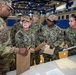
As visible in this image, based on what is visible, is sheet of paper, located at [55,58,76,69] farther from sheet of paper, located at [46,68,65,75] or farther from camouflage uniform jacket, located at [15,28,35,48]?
camouflage uniform jacket, located at [15,28,35,48]

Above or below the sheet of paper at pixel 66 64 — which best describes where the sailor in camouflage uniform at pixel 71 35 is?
above

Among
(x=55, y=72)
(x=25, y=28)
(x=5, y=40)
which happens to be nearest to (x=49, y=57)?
(x=25, y=28)

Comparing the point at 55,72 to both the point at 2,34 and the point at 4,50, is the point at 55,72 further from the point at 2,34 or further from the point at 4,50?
the point at 2,34

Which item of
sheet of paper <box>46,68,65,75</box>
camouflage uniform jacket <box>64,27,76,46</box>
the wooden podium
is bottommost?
sheet of paper <box>46,68,65,75</box>

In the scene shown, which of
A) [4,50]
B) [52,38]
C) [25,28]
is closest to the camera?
[4,50]

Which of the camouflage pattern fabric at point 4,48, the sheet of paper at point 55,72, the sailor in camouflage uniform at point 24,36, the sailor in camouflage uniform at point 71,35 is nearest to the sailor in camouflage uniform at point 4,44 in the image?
the camouflage pattern fabric at point 4,48

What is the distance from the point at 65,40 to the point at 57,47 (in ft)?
0.83

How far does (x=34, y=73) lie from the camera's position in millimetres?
1414

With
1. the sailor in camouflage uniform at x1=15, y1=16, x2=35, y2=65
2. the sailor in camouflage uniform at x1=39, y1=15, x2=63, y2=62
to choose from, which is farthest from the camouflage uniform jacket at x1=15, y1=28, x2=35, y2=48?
the sailor in camouflage uniform at x1=39, y1=15, x2=63, y2=62

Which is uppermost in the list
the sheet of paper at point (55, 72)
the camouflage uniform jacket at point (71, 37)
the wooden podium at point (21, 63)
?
the camouflage uniform jacket at point (71, 37)

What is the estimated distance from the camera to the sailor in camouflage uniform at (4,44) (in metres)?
1.40

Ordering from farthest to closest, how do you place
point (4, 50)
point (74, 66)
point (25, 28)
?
point (25, 28) < point (74, 66) < point (4, 50)

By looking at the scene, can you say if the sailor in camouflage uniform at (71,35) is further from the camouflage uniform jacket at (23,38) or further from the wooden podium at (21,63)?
the wooden podium at (21,63)

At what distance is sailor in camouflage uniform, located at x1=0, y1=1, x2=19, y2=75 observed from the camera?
1396 millimetres
